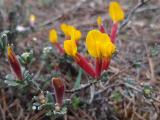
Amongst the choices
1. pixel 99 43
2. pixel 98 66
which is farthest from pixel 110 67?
pixel 99 43

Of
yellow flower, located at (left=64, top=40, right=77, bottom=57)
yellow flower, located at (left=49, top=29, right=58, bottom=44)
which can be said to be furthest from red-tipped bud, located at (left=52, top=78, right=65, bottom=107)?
yellow flower, located at (left=49, top=29, right=58, bottom=44)

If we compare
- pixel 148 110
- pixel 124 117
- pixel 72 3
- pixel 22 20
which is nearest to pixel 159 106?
pixel 148 110

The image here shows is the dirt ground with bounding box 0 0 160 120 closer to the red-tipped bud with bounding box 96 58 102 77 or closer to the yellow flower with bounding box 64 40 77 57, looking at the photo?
the red-tipped bud with bounding box 96 58 102 77

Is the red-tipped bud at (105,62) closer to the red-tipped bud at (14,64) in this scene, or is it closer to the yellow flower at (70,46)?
the yellow flower at (70,46)

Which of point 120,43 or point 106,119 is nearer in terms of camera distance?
point 106,119

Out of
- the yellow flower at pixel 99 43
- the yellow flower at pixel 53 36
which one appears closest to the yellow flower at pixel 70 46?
the yellow flower at pixel 99 43

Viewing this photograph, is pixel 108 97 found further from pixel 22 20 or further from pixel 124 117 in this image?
pixel 22 20
